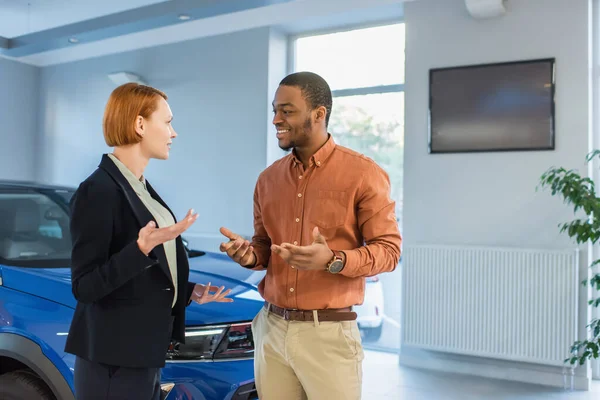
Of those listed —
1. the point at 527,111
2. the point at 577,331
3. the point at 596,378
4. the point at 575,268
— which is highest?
the point at 527,111

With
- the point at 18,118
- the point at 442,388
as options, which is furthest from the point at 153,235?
the point at 18,118

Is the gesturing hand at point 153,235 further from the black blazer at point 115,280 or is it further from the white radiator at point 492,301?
the white radiator at point 492,301

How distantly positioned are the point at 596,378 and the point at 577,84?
Result: 7.01 feet

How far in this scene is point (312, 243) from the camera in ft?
4.59

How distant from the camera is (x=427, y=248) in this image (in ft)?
14.0

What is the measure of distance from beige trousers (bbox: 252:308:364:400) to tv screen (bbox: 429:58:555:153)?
10.00ft

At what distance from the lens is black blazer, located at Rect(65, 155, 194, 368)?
1.26 m

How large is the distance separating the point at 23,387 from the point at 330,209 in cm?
128

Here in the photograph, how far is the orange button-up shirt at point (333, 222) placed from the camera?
1471mm

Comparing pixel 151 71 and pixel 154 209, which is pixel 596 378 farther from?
pixel 151 71

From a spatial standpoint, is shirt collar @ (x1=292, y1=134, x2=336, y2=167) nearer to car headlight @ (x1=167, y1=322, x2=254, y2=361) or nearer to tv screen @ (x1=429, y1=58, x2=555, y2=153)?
car headlight @ (x1=167, y1=322, x2=254, y2=361)

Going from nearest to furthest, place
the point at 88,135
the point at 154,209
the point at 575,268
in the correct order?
1. the point at 154,209
2. the point at 575,268
3. the point at 88,135

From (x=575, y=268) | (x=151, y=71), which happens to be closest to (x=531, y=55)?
(x=575, y=268)

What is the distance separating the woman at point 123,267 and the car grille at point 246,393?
1.49 feet
